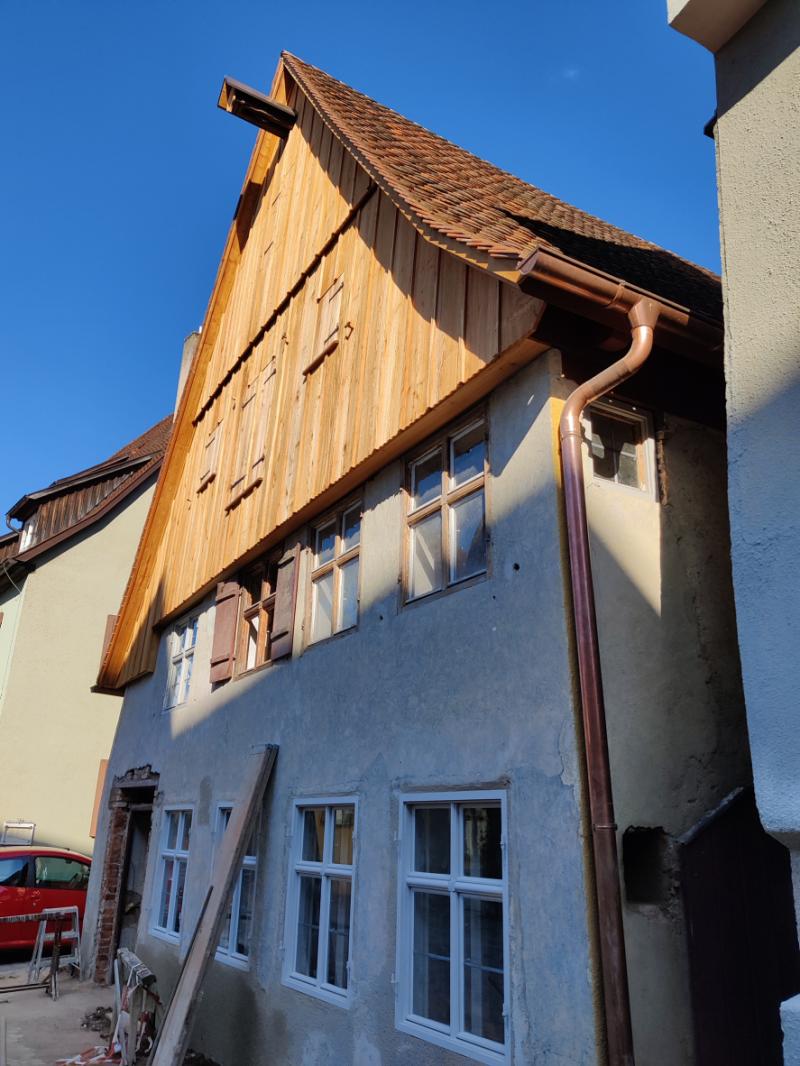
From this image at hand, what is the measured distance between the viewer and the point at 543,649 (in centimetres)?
492

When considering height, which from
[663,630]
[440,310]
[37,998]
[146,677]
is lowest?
[37,998]

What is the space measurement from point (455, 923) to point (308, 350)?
589cm

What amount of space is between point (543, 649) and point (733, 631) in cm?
140

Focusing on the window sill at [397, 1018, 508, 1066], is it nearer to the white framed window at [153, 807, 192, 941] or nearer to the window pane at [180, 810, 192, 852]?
the white framed window at [153, 807, 192, 941]

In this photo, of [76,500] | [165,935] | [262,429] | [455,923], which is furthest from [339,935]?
[76,500]

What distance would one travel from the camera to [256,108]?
10938mm

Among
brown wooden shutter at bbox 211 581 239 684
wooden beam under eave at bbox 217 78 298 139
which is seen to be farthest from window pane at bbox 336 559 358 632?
wooden beam under eave at bbox 217 78 298 139

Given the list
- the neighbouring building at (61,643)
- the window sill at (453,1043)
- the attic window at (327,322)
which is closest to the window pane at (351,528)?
the attic window at (327,322)

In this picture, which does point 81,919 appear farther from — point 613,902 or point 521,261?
point 521,261

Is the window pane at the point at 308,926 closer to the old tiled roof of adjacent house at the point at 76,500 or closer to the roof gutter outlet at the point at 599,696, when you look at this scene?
→ the roof gutter outlet at the point at 599,696

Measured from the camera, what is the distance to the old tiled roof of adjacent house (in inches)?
835

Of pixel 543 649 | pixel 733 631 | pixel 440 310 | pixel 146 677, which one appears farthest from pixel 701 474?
pixel 146 677

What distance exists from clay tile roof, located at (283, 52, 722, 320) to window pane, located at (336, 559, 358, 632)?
118 inches

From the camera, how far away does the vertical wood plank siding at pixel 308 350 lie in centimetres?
633
